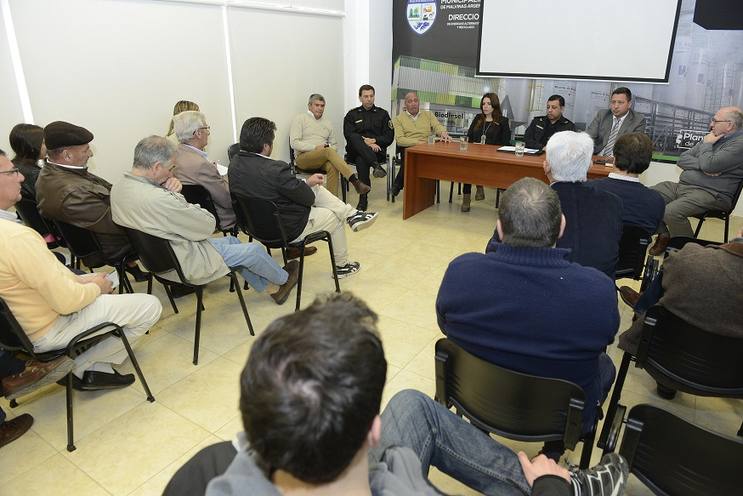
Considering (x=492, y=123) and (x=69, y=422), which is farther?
(x=492, y=123)

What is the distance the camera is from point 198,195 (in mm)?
3311

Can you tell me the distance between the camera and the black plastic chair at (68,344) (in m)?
1.80

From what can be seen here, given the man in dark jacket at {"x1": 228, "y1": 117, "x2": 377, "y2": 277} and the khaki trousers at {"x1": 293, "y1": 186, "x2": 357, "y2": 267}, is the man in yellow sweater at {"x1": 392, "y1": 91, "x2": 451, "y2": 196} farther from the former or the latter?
the man in dark jacket at {"x1": 228, "y1": 117, "x2": 377, "y2": 277}

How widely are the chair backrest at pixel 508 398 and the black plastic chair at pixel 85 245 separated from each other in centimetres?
214

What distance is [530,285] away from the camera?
136 centimetres

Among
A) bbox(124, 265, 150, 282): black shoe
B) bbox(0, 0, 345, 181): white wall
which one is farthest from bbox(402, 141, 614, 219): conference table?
bbox(124, 265, 150, 282): black shoe

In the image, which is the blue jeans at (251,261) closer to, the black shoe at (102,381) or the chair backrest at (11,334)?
the black shoe at (102,381)

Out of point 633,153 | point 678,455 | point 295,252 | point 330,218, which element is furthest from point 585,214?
point 295,252

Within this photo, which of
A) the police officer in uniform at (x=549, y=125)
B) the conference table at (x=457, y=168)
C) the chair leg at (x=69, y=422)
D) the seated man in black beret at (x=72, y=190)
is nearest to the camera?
the chair leg at (x=69, y=422)

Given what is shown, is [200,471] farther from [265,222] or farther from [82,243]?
[82,243]

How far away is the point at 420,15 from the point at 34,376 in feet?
19.4

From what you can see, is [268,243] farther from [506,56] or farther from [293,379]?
[506,56]

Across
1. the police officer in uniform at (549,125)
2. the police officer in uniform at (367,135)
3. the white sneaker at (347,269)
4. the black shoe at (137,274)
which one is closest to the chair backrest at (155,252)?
the black shoe at (137,274)

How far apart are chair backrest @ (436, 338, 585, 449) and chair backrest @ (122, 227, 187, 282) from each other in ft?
5.04
